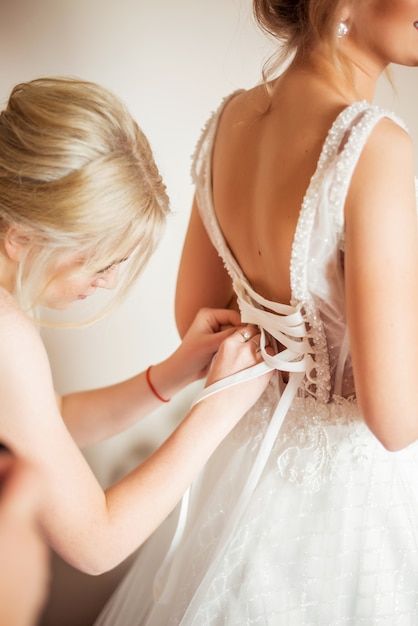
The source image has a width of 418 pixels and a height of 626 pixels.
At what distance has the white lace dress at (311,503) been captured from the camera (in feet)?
2.85

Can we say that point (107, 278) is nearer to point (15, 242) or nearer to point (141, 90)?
point (15, 242)

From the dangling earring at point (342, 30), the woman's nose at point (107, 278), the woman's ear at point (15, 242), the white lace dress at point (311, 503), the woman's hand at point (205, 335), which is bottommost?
the white lace dress at point (311, 503)

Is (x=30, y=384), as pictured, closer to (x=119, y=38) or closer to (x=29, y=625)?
(x=29, y=625)

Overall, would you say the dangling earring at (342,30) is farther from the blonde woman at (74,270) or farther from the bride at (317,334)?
the blonde woman at (74,270)

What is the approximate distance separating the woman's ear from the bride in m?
0.30

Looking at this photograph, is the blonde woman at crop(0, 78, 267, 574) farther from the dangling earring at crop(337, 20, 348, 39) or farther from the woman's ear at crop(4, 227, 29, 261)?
the dangling earring at crop(337, 20, 348, 39)

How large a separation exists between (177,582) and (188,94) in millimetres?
953

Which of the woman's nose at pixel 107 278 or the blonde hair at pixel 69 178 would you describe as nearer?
the blonde hair at pixel 69 178

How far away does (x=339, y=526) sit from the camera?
2.97 feet

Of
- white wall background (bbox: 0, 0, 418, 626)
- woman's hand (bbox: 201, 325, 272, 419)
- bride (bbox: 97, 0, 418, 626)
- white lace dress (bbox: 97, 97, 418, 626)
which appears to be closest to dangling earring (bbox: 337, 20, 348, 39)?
bride (bbox: 97, 0, 418, 626)

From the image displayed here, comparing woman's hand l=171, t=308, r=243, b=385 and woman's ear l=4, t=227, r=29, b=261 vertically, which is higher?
woman's ear l=4, t=227, r=29, b=261

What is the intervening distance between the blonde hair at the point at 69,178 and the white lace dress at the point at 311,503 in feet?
0.62

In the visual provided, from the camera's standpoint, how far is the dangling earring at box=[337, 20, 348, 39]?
0.86 metres

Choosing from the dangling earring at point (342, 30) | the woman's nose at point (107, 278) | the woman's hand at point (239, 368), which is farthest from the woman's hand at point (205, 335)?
the dangling earring at point (342, 30)
